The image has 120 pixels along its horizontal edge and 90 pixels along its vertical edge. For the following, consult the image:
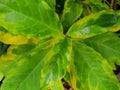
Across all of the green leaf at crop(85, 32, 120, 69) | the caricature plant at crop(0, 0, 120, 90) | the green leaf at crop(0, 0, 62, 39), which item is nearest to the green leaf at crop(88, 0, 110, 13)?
the caricature plant at crop(0, 0, 120, 90)

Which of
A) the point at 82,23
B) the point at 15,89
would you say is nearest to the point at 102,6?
the point at 82,23

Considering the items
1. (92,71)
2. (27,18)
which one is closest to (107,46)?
(92,71)

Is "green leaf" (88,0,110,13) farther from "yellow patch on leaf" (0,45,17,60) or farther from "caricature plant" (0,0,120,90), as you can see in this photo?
"yellow patch on leaf" (0,45,17,60)

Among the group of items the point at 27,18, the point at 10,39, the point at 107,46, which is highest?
the point at 27,18

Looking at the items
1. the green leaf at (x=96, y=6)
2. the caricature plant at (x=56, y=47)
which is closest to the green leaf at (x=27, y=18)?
the caricature plant at (x=56, y=47)

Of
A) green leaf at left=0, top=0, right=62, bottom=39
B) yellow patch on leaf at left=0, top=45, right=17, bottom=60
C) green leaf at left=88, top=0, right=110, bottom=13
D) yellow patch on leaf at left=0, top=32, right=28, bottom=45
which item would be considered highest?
green leaf at left=0, top=0, right=62, bottom=39

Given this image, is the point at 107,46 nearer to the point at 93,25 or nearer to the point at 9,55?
the point at 93,25
